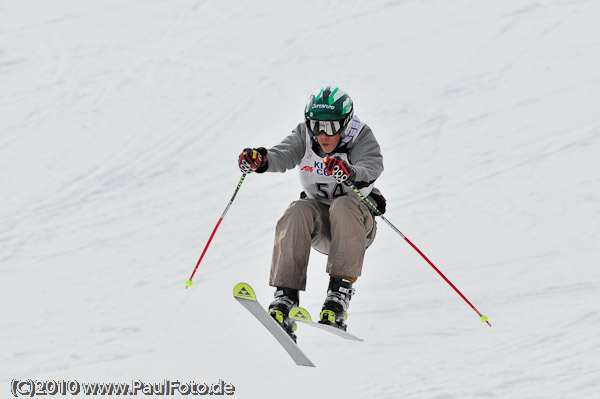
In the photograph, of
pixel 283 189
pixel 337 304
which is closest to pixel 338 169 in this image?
pixel 337 304

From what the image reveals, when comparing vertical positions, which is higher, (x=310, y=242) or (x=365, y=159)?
(x=365, y=159)

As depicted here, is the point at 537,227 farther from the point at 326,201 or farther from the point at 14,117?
the point at 14,117

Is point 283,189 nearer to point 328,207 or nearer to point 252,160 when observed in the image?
point 328,207

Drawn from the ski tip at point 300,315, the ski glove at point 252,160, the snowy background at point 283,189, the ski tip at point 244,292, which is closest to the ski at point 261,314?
the ski tip at point 244,292

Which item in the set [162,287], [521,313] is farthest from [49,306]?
[521,313]

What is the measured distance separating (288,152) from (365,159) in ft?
1.75

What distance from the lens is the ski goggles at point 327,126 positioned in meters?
5.15

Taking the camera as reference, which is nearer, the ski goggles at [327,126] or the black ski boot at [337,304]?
the black ski boot at [337,304]

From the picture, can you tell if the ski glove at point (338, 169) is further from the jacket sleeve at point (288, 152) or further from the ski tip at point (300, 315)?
the ski tip at point (300, 315)

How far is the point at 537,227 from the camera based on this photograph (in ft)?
24.4

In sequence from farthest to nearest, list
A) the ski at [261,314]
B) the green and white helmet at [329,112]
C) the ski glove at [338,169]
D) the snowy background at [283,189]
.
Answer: the snowy background at [283,189] < the green and white helmet at [329,112] < the ski glove at [338,169] < the ski at [261,314]

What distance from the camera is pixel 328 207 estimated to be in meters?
5.41

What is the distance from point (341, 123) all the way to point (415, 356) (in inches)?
65.6

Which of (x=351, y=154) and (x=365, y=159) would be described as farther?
(x=351, y=154)
